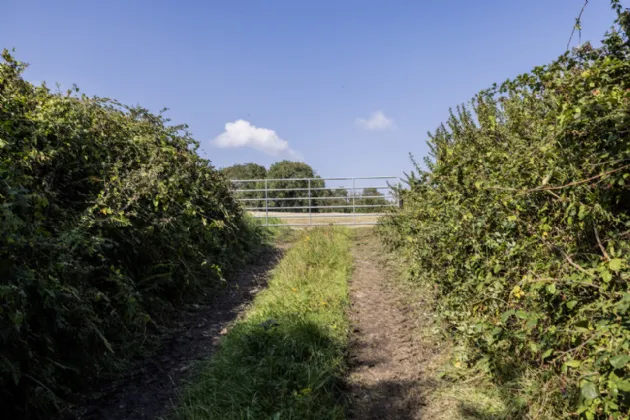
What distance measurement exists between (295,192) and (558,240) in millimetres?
20652

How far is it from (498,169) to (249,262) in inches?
220

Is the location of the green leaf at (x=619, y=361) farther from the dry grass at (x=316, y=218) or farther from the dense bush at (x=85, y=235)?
the dry grass at (x=316, y=218)

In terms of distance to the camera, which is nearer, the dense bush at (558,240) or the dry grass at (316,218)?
the dense bush at (558,240)

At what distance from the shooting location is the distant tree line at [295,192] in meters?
13.0

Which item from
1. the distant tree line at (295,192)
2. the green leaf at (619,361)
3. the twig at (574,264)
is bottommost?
the green leaf at (619,361)

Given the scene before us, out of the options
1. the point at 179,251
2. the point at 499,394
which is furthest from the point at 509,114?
the point at 179,251

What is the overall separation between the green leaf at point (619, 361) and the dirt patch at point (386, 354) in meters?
1.48

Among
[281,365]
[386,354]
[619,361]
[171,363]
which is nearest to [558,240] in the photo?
[619,361]

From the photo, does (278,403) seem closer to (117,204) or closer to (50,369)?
(50,369)

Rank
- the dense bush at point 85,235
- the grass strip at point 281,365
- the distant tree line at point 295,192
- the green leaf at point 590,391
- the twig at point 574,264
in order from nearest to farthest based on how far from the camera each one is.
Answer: the green leaf at point 590,391 → the twig at point 574,264 → the dense bush at point 85,235 → the grass strip at point 281,365 → the distant tree line at point 295,192

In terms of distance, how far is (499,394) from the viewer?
3047 millimetres

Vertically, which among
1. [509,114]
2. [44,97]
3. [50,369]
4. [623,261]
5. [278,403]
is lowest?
[278,403]

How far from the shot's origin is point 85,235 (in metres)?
4.02

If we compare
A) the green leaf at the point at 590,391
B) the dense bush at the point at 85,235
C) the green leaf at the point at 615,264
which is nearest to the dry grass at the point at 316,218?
the dense bush at the point at 85,235
